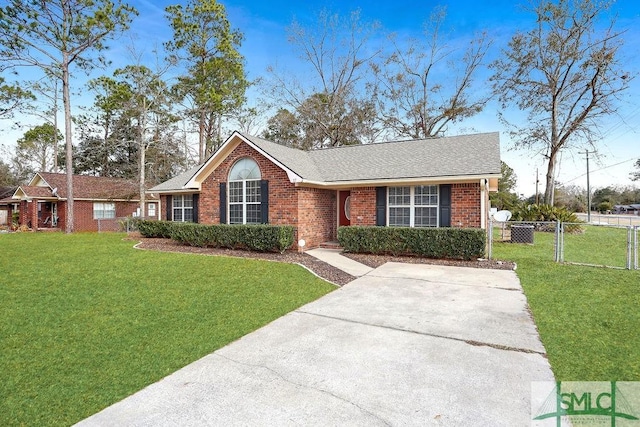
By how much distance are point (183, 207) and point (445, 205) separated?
40.6ft

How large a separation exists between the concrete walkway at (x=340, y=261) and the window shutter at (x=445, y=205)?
3.48 metres

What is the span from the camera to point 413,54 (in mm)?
28422

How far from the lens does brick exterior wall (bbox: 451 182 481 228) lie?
10.9m

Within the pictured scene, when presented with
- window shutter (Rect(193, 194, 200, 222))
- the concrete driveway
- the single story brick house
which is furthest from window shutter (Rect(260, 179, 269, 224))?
the concrete driveway

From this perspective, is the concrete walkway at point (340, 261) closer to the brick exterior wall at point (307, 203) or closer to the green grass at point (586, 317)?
the brick exterior wall at point (307, 203)

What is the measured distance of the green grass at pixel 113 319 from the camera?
3.22 metres

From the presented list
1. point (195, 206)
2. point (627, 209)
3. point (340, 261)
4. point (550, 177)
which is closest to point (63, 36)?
point (195, 206)

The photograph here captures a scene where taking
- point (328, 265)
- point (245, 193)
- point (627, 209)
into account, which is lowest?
point (328, 265)

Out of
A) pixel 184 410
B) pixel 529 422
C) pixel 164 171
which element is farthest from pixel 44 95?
pixel 529 422

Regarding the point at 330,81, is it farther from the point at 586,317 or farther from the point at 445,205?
the point at 586,317

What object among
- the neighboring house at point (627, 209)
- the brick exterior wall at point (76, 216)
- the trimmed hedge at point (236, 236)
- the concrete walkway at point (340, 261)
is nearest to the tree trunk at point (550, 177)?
the concrete walkway at point (340, 261)

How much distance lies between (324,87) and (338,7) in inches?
243

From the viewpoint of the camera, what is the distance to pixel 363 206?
42.4 feet

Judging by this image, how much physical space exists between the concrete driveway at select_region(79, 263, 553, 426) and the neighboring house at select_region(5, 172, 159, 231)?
24425 mm
